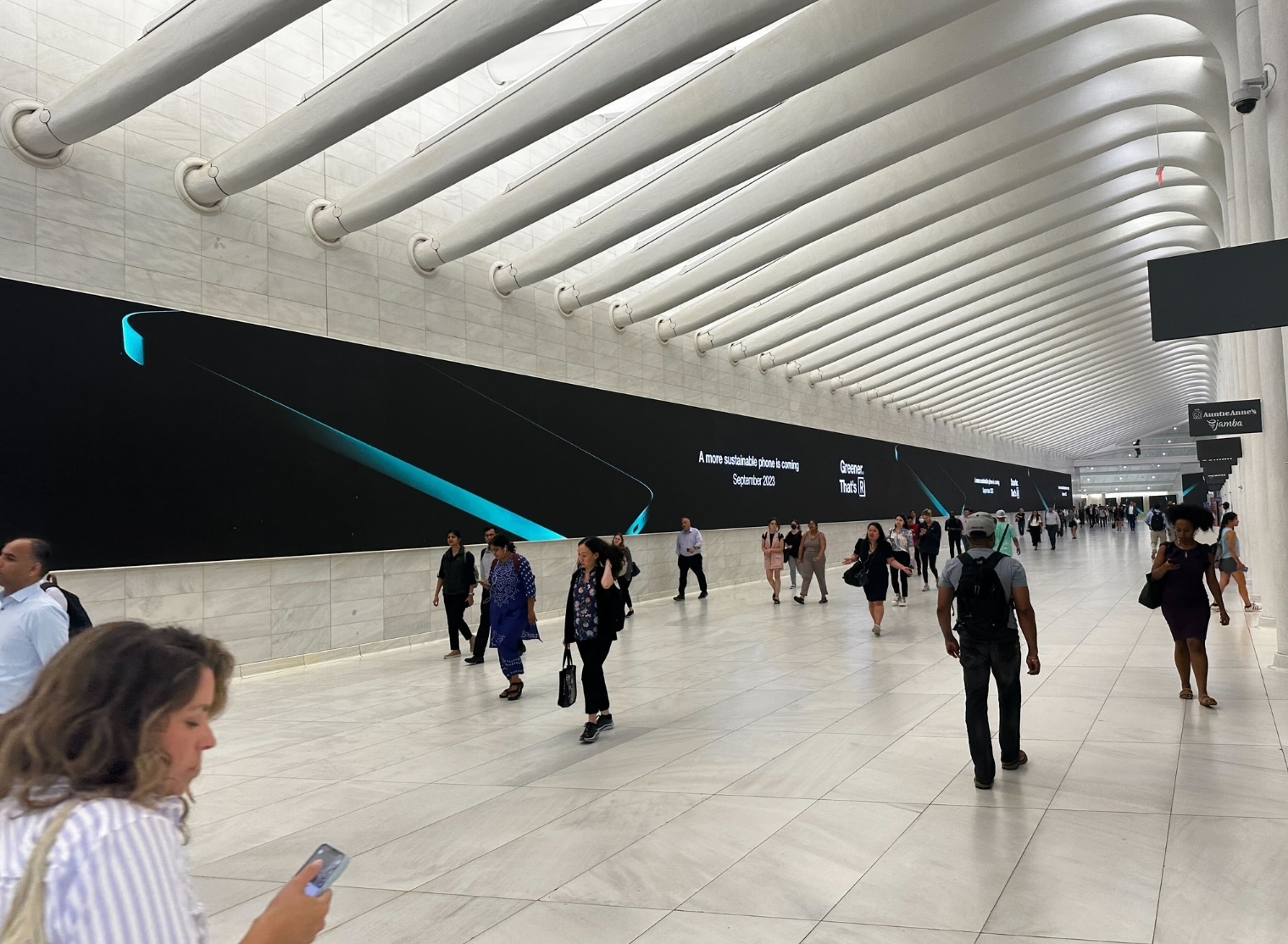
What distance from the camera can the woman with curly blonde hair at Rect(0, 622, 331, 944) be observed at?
107cm

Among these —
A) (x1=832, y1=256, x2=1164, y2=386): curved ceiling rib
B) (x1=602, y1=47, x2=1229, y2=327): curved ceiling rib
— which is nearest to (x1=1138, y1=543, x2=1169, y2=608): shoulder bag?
(x1=602, y1=47, x2=1229, y2=327): curved ceiling rib

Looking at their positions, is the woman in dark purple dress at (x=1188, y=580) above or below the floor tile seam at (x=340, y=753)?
above

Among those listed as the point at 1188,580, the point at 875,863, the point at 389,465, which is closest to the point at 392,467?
the point at 389,465

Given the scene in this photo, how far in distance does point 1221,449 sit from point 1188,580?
998cm

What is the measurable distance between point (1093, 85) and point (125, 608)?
14.7 metres

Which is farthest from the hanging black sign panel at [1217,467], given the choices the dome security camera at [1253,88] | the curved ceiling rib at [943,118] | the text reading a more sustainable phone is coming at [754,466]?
the dome security camera at [1253,88]

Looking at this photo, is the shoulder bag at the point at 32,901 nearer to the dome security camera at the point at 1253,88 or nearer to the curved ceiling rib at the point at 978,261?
the dome security camera at the point at 1253,88

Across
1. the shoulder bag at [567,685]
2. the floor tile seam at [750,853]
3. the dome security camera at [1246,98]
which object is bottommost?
the floor tile seam at [750,853]

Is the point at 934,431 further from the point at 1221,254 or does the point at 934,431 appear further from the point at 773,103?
the point at 1221,254

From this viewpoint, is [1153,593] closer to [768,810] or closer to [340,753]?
[768,810]

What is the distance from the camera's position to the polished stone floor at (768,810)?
3506mm

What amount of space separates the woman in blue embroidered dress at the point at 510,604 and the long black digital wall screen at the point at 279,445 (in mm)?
3968

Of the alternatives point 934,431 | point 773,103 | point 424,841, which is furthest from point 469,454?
point 934,431

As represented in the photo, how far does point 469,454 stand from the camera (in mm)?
13719
